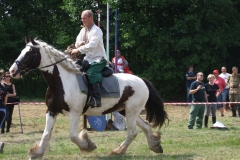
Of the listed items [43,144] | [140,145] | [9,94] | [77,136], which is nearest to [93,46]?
[77,136]

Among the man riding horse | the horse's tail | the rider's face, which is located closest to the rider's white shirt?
the man riding horse

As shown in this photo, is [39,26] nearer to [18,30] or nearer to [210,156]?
[18,30]

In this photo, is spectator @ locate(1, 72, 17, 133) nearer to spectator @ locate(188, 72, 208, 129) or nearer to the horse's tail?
spectator @ locate(188, 72, 208, 129)

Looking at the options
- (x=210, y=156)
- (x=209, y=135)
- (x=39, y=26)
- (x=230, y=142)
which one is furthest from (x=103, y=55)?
(x=39, y=26)

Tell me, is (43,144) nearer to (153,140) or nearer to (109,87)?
(109,87)

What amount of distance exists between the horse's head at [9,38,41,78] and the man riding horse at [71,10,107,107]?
696mm

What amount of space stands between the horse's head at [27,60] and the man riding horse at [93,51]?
696 mm

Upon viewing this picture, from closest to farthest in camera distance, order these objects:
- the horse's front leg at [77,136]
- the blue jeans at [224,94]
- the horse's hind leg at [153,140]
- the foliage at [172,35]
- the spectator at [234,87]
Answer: the horse's front leg at [77,136], the horse's hind leg at [153,140], the spectator at [234,87], the blue jeans at [224,94], the foliage at [172,35]

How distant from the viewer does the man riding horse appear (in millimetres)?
9109

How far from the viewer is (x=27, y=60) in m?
8.62

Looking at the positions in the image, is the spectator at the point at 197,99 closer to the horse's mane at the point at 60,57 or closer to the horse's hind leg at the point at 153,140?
the horse's hind leg at the point at 153,140

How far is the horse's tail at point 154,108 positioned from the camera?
33.9ft

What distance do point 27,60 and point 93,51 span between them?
4.30ft

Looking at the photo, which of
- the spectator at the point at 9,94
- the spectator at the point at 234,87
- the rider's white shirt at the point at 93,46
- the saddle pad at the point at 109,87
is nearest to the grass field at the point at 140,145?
the spectator at the point at 9,94
